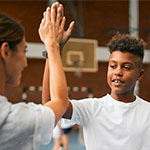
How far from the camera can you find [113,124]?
4.31ft

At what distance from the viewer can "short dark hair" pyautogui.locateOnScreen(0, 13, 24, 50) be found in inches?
32.6

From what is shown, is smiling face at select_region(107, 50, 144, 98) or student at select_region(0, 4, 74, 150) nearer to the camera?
student at select_region(0, 4, 74, 150)

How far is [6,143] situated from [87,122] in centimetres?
57

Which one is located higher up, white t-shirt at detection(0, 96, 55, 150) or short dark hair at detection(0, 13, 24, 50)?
short dark hair at detection(0, 13, 24, 50)

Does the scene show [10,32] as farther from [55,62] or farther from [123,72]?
[123,72]

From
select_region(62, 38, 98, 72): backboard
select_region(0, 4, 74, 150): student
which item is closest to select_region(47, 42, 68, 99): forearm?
select_region(0, 4, 74, 150): student

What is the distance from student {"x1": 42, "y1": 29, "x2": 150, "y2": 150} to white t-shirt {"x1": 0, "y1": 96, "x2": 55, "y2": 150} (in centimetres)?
40

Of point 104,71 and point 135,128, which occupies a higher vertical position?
point 135,128

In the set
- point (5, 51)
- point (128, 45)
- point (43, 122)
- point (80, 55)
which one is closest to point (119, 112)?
point (128, 45)

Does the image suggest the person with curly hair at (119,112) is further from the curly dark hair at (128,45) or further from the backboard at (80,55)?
the backboard at (80,55)

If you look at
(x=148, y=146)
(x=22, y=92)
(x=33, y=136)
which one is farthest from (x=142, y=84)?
(x=33, y=136)

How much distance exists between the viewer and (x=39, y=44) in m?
8.29

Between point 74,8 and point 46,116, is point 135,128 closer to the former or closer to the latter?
point 46,116

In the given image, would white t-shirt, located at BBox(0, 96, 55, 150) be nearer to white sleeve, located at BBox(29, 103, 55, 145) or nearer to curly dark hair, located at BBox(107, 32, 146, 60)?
white sleeve, located at BBox(29, 103, 55, 145)
